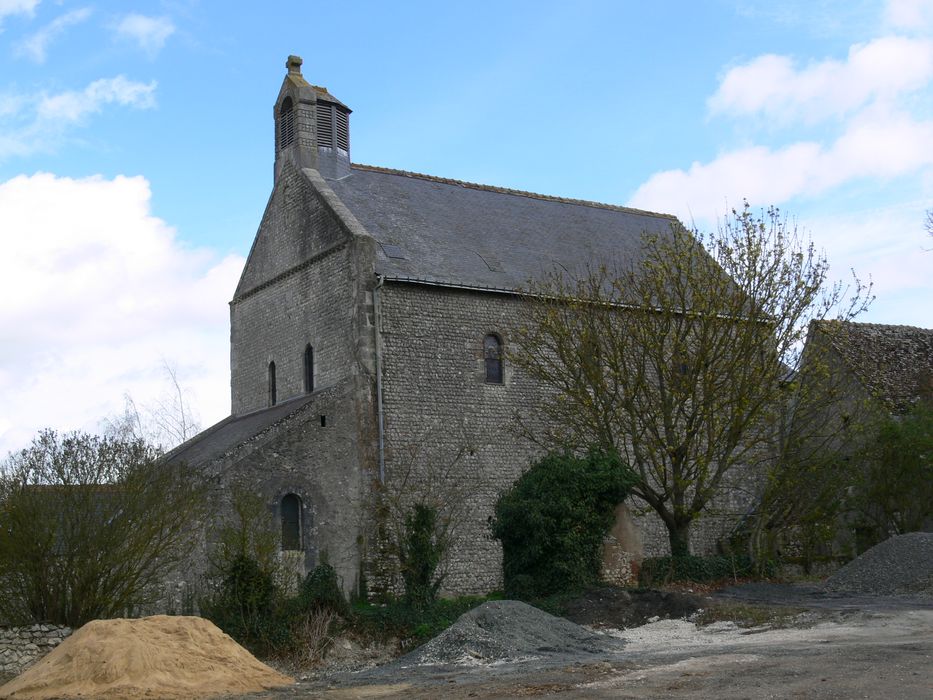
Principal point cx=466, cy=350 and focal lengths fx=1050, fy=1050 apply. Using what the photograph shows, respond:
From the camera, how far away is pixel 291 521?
2266 centimetres

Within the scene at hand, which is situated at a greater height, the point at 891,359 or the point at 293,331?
the point at 293,331

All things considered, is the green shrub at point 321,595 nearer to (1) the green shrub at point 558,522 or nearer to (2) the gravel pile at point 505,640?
(2) the gravel pile at point 505,640

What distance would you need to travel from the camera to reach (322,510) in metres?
22.9

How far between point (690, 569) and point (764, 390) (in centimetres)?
429

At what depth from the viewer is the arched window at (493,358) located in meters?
25.8

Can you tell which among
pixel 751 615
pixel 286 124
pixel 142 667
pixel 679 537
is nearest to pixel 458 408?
pixel 679 537

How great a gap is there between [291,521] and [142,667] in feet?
28.9

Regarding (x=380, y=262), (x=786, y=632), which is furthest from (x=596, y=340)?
(x=786, y=632)

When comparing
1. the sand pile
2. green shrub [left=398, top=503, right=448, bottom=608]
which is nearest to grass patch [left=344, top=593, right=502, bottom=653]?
green shrub [left=398, top=503, right=448, bottom=608]

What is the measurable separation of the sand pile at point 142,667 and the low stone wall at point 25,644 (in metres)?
1.51

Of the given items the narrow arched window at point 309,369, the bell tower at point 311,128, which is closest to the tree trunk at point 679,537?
the narrow arched window at point 309,369

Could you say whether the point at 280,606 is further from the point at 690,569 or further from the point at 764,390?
the point at 764,390

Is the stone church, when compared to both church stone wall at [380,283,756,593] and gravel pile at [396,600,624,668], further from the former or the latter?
gravel pile at [396,600,624,668]

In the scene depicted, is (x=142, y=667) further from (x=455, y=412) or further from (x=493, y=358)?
(x=493, y=358)
